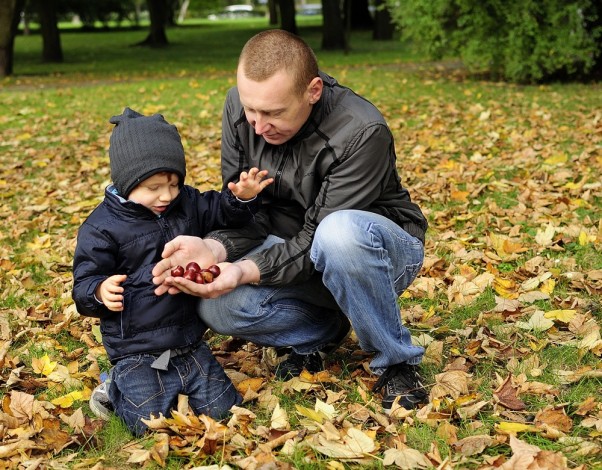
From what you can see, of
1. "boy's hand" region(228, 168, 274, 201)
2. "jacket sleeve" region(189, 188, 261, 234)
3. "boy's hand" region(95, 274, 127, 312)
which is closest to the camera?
"boy's hand" region(95, 274, 127, 312)

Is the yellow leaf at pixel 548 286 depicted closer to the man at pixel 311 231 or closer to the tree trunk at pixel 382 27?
the man at pixel 311 231

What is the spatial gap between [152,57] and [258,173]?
22.0m

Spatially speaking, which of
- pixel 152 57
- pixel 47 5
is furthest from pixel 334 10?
pixel 47 5

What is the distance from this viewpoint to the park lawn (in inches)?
108

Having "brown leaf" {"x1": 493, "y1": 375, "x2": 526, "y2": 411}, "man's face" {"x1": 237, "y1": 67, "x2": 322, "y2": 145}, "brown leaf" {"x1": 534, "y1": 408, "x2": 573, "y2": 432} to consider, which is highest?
"man's face" {"x1": 237, "y1": 67, "x2": 322, "y2": 145}

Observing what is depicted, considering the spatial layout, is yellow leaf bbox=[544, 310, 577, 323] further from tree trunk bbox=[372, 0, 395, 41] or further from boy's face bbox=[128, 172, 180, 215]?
tree trunk bbox=[372, 0, 395, 41]

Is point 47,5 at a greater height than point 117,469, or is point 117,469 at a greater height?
point 47,5

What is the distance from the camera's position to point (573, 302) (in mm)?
3939

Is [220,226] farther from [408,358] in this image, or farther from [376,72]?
[376,72]

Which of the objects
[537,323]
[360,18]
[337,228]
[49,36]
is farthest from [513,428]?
[360,18]

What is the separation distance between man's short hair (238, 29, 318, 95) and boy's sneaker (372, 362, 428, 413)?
3.76ft

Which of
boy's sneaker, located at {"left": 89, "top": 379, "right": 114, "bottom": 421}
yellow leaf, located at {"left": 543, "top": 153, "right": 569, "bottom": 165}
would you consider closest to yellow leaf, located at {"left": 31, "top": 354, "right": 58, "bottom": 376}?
boy's sneaker, located at {"left": 89, "top": 379, "right": 114, "bottom": 421}

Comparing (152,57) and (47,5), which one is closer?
(47,5)

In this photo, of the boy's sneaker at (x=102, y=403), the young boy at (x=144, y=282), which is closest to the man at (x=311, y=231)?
the young boy at (x=144, y=282)
